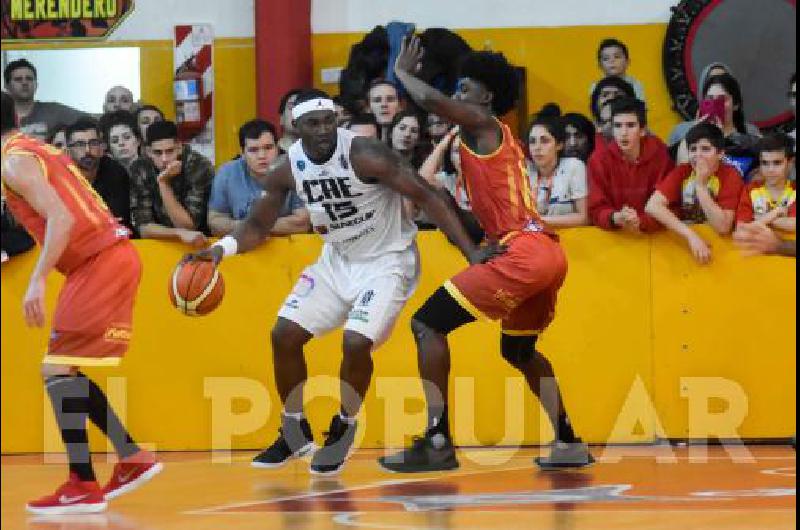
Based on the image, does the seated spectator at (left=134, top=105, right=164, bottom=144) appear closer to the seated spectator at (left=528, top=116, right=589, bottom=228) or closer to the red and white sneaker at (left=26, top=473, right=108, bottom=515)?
the seated spectator at (left=528, top=116, right=589, bottom=228)

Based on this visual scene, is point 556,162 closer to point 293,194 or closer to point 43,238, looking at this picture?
point 293,194

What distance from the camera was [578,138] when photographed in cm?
1153

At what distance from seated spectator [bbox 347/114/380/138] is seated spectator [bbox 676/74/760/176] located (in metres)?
2.10

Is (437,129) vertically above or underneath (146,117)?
underneath

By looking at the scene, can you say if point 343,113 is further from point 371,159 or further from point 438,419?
point 438,419

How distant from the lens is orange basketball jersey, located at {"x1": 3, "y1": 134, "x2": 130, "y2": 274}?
26.2ft

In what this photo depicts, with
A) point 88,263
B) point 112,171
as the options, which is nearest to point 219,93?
point 112,171

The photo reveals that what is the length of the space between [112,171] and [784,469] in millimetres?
4845

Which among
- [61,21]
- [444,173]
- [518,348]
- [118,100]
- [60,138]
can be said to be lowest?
[518,348]

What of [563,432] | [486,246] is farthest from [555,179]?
[563,432]

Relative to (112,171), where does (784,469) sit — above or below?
below

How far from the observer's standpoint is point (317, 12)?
1552 centimetres

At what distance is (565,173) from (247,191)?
2.09 meters

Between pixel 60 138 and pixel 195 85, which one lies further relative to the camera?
pixel 195 85
